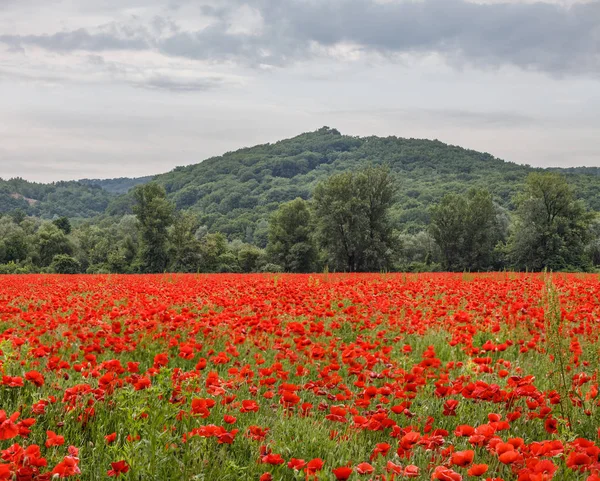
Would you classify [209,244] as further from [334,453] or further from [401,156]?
[401,156]

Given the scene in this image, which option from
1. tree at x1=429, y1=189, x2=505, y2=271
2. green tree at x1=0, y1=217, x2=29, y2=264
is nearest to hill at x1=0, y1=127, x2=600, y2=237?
tree at x1=429, y1=189, x2=505, y2=271

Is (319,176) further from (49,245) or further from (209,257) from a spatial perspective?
(209,257)

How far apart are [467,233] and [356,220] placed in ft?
52.6

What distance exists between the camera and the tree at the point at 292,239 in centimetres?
5281

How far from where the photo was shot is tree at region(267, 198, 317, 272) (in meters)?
52.8

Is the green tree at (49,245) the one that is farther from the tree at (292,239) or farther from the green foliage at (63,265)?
the tree at (292,239)

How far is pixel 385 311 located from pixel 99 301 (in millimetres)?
4957

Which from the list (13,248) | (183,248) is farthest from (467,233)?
(13,248)

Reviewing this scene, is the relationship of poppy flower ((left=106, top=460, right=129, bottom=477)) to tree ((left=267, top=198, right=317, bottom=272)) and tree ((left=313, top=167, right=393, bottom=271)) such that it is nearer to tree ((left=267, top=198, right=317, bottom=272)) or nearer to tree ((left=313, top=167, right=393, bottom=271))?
tree ((left=313, top=167, right=393, bottom=271))

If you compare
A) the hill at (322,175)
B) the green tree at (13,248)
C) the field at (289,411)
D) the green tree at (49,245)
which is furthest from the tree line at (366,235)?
the field at (289,411)

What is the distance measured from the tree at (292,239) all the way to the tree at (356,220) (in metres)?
6.41

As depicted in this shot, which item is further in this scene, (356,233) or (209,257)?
(209,257)

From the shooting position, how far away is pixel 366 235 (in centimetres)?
4566

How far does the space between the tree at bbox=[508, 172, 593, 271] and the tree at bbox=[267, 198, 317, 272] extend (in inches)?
760
